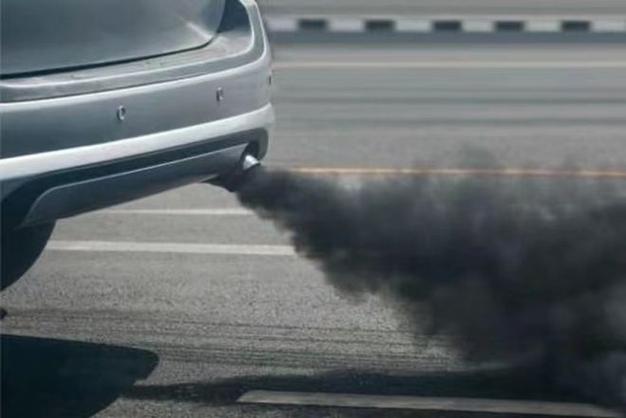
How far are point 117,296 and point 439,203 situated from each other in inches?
65.6

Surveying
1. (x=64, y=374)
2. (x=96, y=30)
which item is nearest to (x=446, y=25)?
(x=64, y=374)

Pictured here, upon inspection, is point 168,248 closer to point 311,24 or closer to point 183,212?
point 183,212

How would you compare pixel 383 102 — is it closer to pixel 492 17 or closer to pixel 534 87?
pixel 534 87

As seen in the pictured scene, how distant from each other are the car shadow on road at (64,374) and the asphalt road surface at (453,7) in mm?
13675

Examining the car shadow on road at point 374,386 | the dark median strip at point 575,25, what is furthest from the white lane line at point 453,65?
the car shadow on road at point 374,386

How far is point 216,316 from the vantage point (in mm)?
6086

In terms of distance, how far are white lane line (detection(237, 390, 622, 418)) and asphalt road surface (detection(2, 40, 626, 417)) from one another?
6 cm

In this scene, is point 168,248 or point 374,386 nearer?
point 374,386

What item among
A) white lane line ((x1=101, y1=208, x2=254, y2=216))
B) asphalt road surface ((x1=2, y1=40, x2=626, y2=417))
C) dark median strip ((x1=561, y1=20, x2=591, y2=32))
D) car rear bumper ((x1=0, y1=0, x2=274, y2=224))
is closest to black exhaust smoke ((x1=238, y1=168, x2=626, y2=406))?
asphalt road surface ((x1=2, y1=40, x2=626, y2=417))

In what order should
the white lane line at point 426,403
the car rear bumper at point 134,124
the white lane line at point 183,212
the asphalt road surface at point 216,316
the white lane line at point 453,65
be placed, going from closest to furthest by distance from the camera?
the car rear bumper at point 134,124 → the white lane line at point 426,403 → the asphalt road surface at point 216,316 → the white lane line at point 183,212 → the white lane line at point 453,65

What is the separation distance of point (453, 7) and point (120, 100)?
1519 cm

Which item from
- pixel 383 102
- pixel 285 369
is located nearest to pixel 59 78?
pixel 285 369

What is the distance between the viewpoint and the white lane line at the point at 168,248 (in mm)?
7156

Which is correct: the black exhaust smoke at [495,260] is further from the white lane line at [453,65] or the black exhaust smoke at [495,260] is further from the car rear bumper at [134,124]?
the white lane line at [453,65]
